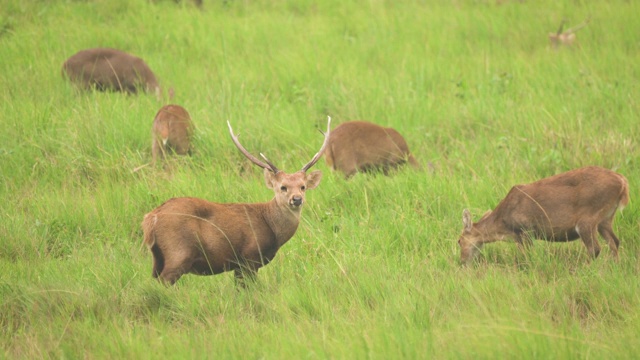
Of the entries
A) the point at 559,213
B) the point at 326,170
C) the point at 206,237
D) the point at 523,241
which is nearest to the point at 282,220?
the point at 206,237

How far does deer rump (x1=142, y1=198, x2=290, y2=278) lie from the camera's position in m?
6.06

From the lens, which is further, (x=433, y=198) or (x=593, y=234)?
(x=433, y=198)

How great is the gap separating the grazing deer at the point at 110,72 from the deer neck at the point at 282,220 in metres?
4.03

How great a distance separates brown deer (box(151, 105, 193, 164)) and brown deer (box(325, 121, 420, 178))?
143 centimetres

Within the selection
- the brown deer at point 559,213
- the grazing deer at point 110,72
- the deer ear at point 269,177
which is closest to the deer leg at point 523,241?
the brown deer at point 559,213

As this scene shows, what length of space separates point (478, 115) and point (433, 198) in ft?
7.01

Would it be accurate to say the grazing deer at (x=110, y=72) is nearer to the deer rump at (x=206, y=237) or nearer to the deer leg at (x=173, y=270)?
the deer rump at (x=206, y=237)

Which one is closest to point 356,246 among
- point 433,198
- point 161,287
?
point 433,198

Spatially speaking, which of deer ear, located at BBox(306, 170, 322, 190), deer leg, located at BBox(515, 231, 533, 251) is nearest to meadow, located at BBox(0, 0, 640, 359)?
deer leg, located at BBox(515, 231, 533, 251)

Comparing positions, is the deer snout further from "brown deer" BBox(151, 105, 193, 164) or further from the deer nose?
"brown deer" BBox(151, 105, 193, 164)

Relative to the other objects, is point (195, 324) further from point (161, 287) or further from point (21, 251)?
point (21, 251)

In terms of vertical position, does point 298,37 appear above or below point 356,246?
above

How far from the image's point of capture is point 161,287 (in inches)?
235

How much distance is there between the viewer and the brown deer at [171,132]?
8648mm
